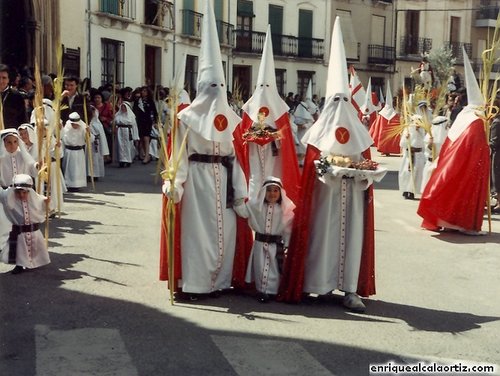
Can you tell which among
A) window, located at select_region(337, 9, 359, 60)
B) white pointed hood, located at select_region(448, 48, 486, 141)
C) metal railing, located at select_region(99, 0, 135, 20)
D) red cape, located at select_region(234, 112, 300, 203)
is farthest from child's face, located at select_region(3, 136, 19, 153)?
window, located at select_region(337, 9, 359, 60)

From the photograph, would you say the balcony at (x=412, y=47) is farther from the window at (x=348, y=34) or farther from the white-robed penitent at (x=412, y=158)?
the white-robed penitent at (x=412, y=158)

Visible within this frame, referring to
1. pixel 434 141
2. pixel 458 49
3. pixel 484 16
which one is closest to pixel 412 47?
pixel 458 49

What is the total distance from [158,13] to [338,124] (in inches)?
896

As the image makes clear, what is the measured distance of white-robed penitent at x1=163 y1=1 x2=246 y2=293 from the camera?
685cm

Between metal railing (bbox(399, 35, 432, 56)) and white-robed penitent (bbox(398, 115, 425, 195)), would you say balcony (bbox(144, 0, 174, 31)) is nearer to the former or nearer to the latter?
white-robed penitent (bbox(398, 115, 425, 195))

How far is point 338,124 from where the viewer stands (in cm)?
685

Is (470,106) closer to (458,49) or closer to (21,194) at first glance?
(21,194)

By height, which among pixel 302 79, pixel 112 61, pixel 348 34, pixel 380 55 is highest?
pixel 348 34

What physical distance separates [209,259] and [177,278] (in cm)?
32

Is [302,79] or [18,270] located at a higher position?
[302,79]

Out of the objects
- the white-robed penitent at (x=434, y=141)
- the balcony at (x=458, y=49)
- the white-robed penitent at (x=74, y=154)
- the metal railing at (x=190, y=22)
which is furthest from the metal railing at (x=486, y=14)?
the white-robed penitent at (x=74, y=154)

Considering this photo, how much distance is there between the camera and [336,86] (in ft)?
22.8

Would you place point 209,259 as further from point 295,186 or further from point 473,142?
point 473,142

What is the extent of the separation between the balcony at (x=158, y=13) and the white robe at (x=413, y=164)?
16005 mm
